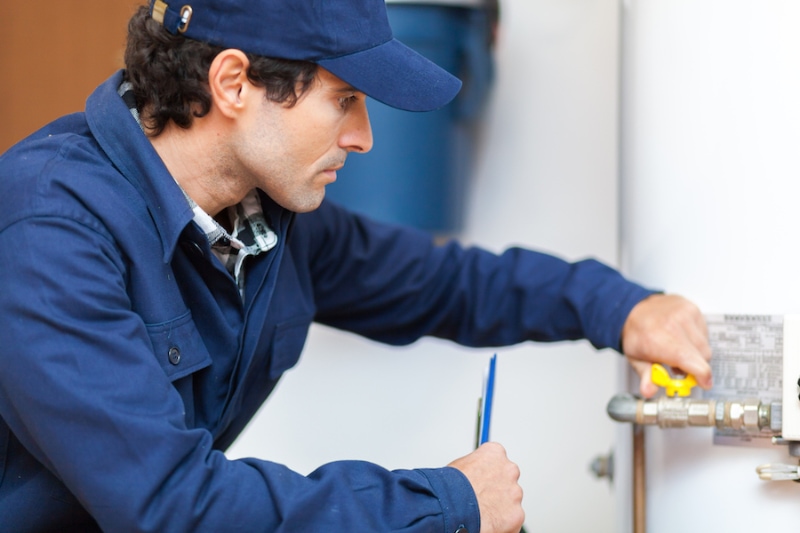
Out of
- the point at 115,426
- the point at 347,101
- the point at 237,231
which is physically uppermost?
the point at 347,101

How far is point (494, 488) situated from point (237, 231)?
1.23ft

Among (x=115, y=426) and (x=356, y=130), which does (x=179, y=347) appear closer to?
(x=115, y=426)

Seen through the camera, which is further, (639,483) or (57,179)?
(639,483)

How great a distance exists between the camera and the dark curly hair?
0.79 m

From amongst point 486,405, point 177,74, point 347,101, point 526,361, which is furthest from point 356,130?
point 526,361

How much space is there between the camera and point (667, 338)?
877 mm

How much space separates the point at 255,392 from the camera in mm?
988

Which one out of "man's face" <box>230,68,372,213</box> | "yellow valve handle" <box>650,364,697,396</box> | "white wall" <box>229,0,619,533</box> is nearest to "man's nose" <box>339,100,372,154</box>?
"man's face" <box>230,68,372,213</box>

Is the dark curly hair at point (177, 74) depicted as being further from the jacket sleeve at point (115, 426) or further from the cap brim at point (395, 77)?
the jacket sleeve at point (115, 426)

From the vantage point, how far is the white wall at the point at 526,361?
4.69 feet

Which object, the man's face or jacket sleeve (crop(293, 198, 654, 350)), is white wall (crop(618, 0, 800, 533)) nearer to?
jacket sleeve (crop(293, 198, 654, 350))

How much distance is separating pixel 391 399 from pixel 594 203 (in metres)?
0.48

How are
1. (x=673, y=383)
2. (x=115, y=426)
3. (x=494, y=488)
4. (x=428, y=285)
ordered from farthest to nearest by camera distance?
(x=428, y=285) < (x=673, y=383) < (x=494, y=488) < (x=115, y=426)

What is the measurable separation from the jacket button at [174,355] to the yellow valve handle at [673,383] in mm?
442
